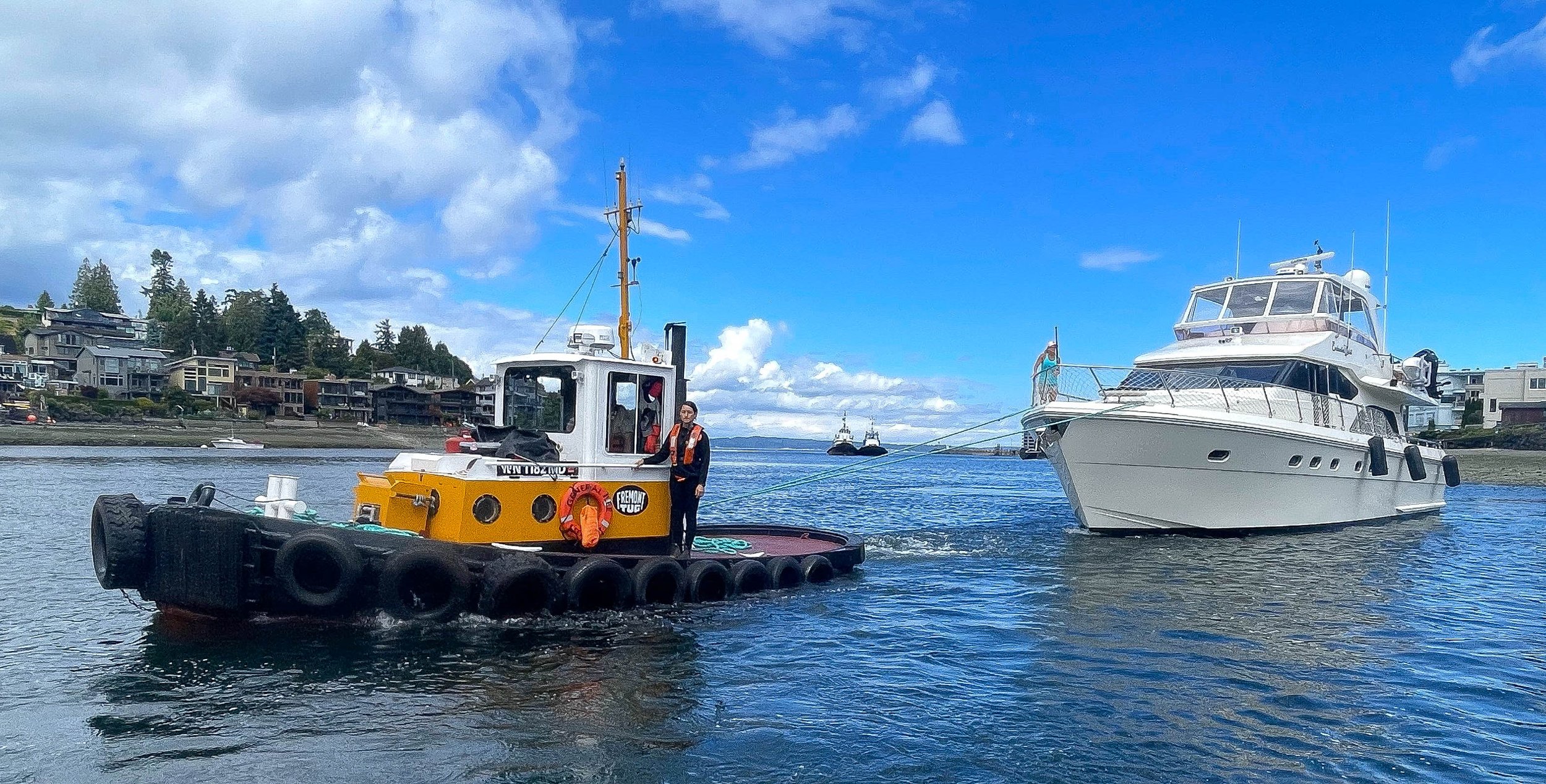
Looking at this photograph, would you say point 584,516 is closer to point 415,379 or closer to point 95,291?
point 415,379

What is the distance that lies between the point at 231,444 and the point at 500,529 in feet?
233

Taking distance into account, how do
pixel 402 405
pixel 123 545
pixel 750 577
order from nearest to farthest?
pixel 123 545 < pixel 750 577 < pixel 402 405

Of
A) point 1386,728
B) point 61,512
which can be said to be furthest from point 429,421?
point 1386,728

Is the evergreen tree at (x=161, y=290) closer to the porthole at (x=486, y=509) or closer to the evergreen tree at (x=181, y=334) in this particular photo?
the evergreen tree at (x=181, y=334)

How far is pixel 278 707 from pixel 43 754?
4.80 ft

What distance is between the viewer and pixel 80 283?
13188cm

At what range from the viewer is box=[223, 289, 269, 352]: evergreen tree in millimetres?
115500

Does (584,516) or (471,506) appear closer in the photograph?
(471,506)

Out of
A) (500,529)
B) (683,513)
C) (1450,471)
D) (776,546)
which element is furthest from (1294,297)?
(500,529)

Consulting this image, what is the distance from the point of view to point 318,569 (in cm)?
920

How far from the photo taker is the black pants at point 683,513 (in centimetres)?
1154

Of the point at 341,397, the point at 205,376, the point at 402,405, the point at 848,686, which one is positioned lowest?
the point at 848,686

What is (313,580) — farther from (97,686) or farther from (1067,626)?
(1067,626)

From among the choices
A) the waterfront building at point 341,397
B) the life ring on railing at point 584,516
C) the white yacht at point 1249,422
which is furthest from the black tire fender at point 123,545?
the waterfront building at point 341,397
